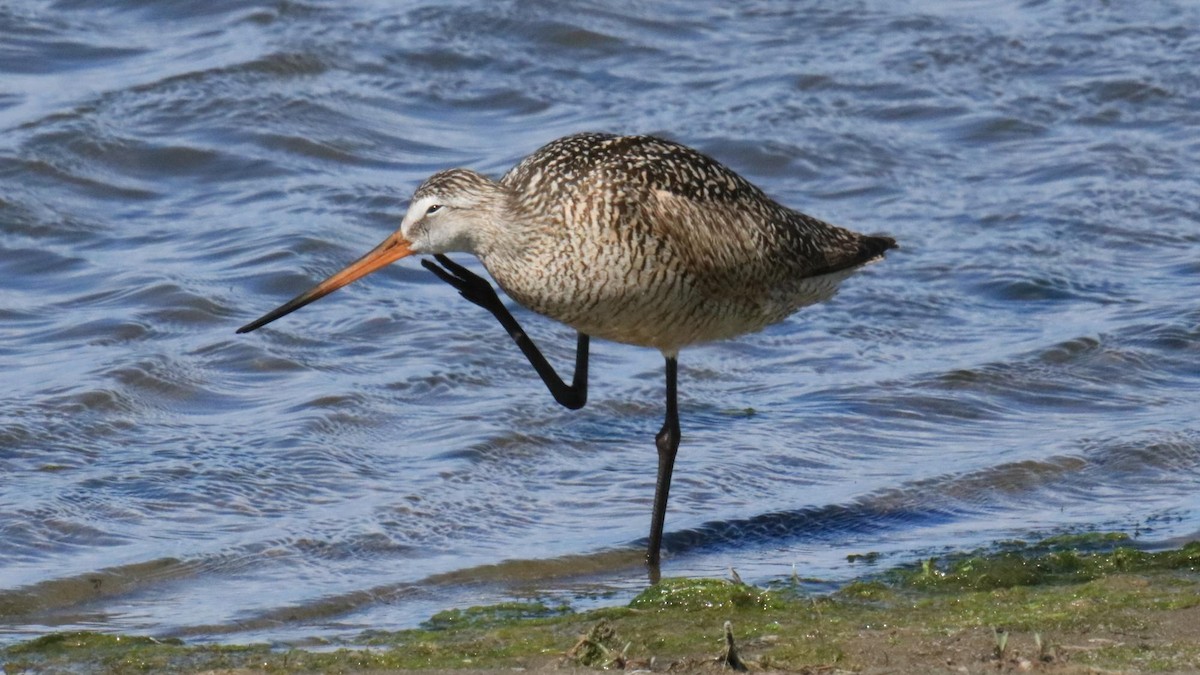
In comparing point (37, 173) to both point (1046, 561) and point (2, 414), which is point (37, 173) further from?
point (1046, 561)

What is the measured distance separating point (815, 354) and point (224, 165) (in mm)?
3558

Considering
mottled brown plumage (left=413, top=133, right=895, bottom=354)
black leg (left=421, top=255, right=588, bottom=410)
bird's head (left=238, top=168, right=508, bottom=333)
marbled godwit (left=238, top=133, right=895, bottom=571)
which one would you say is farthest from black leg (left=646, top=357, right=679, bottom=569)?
bird's head (left=238, top=168, right=508, bottom=333)

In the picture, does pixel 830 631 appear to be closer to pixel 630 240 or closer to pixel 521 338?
pixel 630 240

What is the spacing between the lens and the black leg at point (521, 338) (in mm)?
6637

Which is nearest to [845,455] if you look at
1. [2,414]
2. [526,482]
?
[526,482]

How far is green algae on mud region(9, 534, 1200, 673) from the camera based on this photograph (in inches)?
173

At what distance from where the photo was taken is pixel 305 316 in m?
8.32

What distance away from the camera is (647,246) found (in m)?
5.94

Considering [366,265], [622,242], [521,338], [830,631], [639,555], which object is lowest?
[639,555]

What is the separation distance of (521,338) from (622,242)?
95 centimetres

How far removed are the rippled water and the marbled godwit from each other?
0.67m

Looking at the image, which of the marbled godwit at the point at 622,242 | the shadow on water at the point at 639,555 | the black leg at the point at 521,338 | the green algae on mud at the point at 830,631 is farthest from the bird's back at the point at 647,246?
the green algae on mud at the point at 830,631

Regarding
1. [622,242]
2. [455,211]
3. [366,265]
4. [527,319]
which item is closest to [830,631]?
[622,242]

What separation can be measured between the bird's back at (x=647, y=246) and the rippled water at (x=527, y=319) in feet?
2.37
